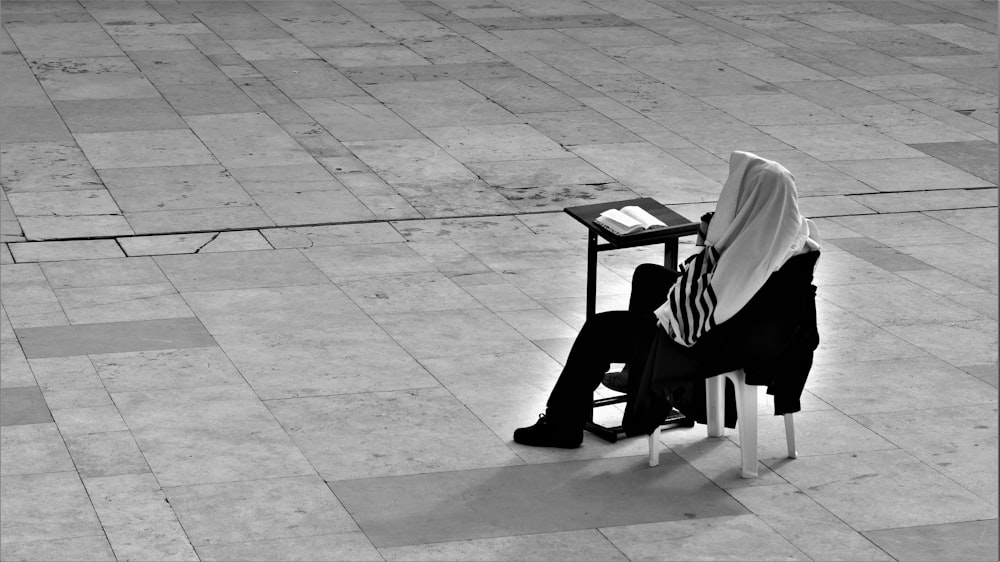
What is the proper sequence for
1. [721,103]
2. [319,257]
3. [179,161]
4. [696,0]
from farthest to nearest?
[696,0] < [721,103] < [179,161] < [319,257]

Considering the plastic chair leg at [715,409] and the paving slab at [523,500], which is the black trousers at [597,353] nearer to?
the paving slab at [523,500]

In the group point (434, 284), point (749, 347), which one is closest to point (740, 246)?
point (749, 347)

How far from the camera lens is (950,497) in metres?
6.59

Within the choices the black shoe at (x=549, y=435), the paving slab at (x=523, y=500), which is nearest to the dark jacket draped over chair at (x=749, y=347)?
the paving slab at (x=523, y=500)

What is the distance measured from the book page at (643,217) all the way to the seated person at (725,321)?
232 mm

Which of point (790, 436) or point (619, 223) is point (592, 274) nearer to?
point (619, 223)

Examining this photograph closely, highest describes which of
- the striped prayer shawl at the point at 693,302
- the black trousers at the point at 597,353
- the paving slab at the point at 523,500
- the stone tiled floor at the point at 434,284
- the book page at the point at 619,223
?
the book page at the point at 619,223

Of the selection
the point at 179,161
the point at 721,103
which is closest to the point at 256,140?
the point at 179,161

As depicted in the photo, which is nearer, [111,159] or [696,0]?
[111,159]

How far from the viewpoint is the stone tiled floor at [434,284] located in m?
6.40

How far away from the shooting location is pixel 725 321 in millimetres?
6504

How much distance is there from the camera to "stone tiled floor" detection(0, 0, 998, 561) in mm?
6398

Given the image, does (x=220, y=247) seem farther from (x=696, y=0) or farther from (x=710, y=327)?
(x=696, y=0)

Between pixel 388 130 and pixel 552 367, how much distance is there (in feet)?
18.9
